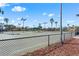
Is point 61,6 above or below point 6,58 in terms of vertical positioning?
above

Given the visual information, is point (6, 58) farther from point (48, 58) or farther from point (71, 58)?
point (71, 58)

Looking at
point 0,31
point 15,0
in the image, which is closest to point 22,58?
point 15,0

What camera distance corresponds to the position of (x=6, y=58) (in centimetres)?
597

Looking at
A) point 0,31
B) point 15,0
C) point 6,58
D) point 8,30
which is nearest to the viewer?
point 6,58

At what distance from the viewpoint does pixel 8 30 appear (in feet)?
126

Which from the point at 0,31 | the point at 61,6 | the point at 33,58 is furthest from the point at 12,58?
the point at 0,31

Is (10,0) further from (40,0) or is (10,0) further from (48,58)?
(48,58)

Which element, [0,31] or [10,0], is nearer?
[10,0]

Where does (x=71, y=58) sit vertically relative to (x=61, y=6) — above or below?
below

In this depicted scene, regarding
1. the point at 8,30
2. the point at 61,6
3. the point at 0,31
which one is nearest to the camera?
the point at 61,6

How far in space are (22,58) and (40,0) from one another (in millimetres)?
1809

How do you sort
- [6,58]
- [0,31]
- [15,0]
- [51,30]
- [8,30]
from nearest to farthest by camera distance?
[6,58] → [15,0] → [51,30] → [0,31] → [8,30]

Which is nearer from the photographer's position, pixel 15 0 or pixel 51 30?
pixel 15 0

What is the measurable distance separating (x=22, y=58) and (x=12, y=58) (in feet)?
0.89
